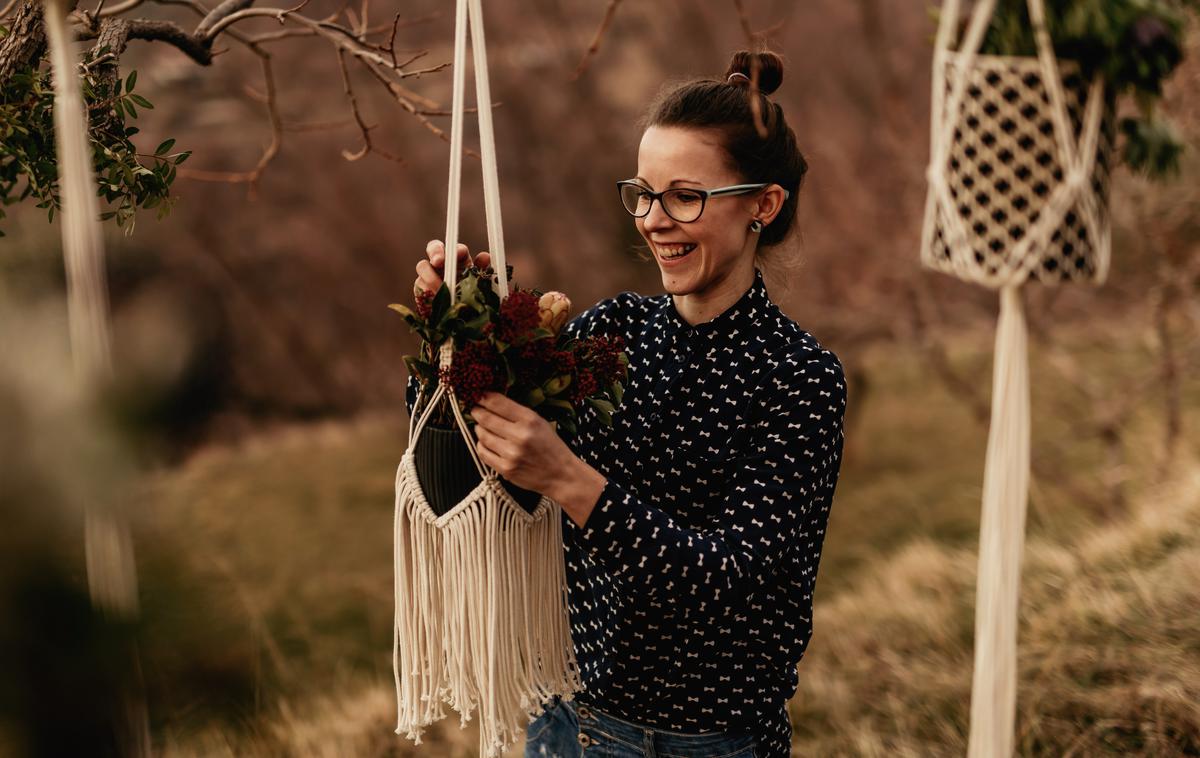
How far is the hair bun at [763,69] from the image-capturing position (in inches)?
72.8

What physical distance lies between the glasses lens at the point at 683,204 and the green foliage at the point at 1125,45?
63cm

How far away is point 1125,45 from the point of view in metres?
1.09

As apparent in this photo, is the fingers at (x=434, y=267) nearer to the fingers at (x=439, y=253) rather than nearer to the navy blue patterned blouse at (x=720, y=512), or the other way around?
the fingers at (x=439, y=253)

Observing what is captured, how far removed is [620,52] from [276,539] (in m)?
5.32

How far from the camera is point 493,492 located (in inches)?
60.9

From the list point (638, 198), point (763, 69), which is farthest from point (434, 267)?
point (763, 69)

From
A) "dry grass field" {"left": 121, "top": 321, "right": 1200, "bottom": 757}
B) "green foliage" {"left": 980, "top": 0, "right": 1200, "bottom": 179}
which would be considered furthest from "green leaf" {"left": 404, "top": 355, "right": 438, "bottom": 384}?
"green foliage" {"left": 980, "top": 0, "right": 1200, "bottom": 179}

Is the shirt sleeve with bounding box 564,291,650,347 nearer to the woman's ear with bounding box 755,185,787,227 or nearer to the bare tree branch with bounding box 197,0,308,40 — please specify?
the woman's ear with bounding box 755,185,787,227

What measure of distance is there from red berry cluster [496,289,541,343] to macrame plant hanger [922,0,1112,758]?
0.56m

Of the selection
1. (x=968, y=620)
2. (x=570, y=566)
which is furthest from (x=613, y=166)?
(x=570, y=566)

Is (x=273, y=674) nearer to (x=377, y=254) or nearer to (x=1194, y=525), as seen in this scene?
(x=1194, y=525)

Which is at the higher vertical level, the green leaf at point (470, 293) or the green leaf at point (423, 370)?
the green leaf at point (470, 293)

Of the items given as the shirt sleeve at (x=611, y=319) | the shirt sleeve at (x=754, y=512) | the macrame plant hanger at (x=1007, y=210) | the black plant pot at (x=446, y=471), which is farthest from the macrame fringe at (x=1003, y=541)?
the shirt sleeve at (x=611, y=319)

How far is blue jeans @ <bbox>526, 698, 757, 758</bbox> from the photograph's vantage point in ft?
5.71
